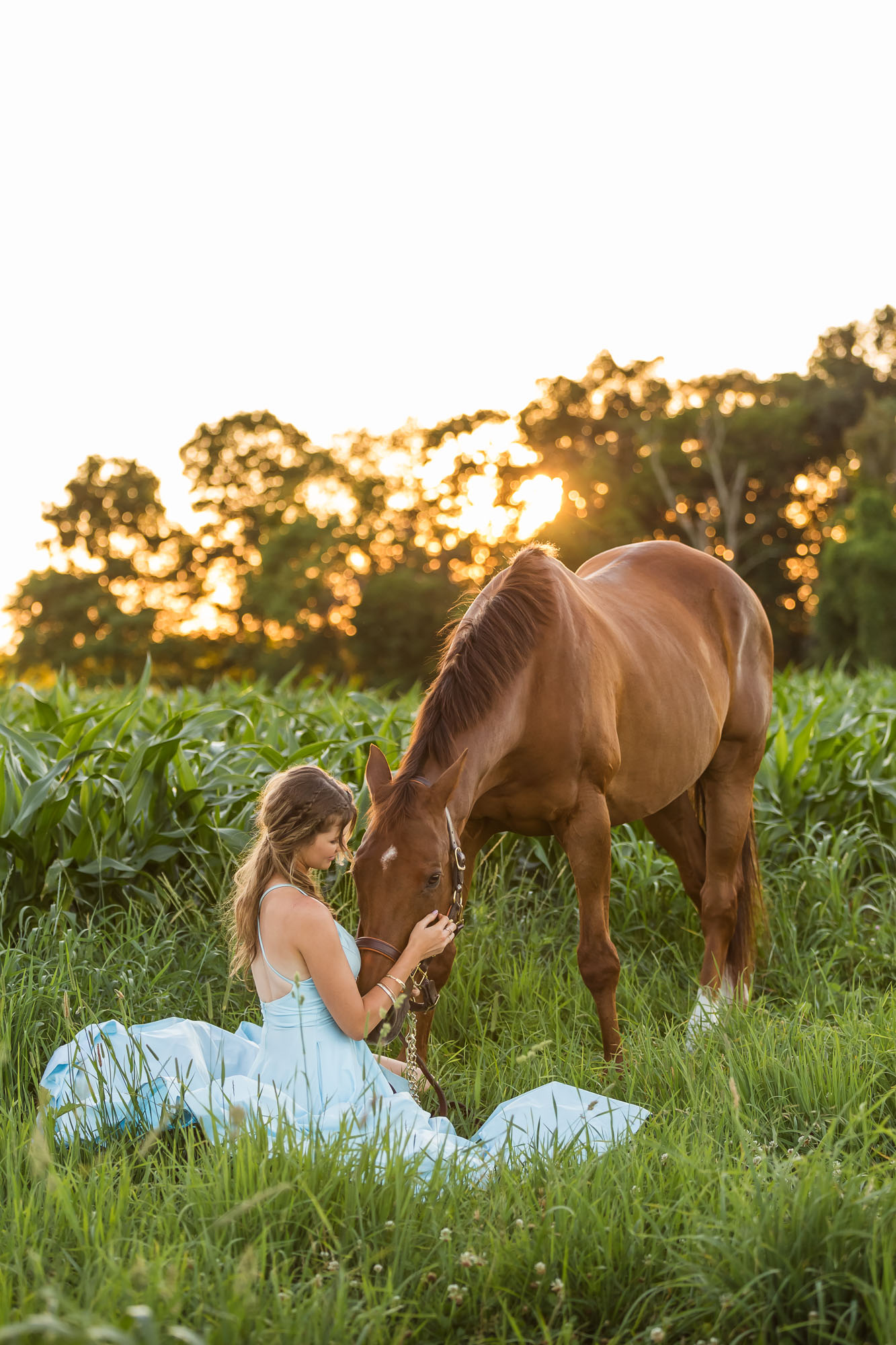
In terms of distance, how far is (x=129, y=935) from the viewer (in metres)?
3.76

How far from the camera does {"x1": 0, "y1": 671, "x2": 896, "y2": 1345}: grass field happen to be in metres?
1.75

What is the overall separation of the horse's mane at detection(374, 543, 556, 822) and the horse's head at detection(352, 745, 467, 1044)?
0.02m

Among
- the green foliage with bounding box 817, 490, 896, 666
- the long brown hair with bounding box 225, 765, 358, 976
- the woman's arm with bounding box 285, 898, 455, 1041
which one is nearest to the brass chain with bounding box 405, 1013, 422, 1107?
the woman's arm with bounding box 285, 898, 455, 1041

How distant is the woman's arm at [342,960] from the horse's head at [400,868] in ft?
0.10

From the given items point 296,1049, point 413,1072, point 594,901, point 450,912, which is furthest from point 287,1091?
point 594,901

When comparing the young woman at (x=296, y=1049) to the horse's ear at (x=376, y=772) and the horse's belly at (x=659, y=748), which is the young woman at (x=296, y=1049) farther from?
the horse's belly at (x=659, y=748)

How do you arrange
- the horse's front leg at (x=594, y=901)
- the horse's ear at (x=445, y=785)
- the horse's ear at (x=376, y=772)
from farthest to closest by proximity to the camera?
the horse's front leg at (x=594, y=901) < the horse's ear at (x=376, y=772) < the horse's ear at (x=445, y=785)

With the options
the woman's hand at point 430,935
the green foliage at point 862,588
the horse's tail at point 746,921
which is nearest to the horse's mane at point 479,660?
the woman's hand at point 430,935

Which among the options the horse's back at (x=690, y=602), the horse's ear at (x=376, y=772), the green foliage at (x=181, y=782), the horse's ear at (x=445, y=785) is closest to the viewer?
the horse's ear at (x=445, y=785)

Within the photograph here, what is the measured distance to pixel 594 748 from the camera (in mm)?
3402

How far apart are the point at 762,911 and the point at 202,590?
31.0 metres

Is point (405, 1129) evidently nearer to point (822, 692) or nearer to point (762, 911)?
point (762, 911)

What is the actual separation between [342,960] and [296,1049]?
0.30 m

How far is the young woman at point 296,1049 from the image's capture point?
99.7 inches
